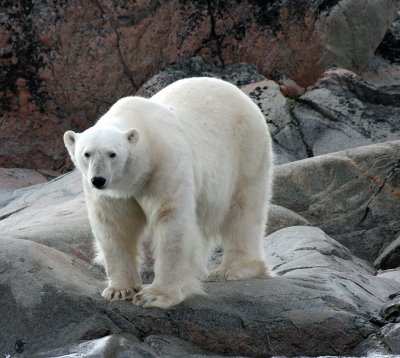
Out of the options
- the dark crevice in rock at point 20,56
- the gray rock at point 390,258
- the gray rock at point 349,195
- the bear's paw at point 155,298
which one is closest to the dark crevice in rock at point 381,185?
the gray rock at point 349,195

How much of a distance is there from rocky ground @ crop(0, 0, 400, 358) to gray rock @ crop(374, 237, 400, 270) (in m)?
0.01

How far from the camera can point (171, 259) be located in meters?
5.31

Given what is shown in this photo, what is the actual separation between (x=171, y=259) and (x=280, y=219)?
11.1 feet

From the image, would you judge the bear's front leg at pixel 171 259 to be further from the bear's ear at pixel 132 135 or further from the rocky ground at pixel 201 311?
the bear's ear at pixel 132 135

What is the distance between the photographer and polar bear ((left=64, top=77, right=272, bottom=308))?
515 centimetres

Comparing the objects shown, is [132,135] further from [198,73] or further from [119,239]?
[198,73]

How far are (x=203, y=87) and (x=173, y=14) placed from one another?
19.0 ft

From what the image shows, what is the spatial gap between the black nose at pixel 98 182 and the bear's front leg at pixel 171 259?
517 mm

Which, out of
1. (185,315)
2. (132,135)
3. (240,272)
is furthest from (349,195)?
(132,135)

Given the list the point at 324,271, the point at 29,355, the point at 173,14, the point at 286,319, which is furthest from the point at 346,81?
the point at 29,355

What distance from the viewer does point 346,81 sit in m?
11.9

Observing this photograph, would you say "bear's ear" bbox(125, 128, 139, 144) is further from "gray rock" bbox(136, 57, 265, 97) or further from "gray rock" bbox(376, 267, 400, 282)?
"gray rock" bbox(136, 57, 265, 97)

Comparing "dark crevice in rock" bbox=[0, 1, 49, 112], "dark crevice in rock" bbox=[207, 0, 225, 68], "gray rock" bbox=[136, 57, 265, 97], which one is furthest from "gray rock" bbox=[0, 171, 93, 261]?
"dark crevice in rock" bbox=[207, 0, 225, 68]

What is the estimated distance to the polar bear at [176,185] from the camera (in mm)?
5148
